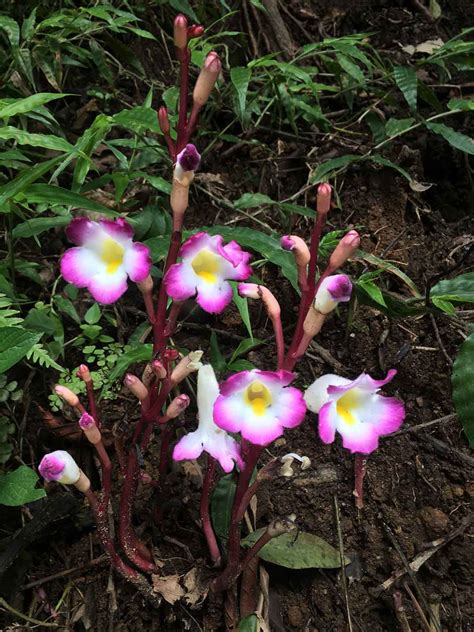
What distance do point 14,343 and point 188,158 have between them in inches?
20.3

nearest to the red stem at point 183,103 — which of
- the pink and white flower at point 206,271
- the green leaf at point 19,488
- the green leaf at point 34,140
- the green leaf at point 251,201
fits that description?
the pink and white flower at point 206,271

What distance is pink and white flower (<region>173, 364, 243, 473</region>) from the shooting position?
1.11 metres

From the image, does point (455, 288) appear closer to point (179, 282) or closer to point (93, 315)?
point (179, 282)

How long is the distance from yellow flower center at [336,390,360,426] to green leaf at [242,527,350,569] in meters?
0.42

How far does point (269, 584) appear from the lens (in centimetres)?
138

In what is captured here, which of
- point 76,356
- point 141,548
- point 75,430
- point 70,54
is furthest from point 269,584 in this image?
point 70,54

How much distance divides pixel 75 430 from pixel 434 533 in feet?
3.09

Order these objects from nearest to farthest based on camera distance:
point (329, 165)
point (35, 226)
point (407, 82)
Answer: point (35, 226) → point (329, 165) → point (407, 82)

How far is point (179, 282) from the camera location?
3.32 feet

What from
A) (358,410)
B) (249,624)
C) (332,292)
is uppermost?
(332,292)

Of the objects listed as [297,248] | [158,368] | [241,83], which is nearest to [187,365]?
[158,368]

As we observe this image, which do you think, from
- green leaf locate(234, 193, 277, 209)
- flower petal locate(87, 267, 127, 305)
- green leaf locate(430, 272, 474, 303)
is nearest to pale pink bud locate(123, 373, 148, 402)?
flower petal locate(87, 267, 127, 305)

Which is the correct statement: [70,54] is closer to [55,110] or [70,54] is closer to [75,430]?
[55,110]

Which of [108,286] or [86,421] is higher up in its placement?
[108,286]
